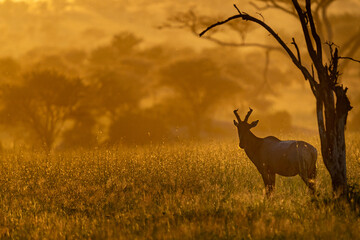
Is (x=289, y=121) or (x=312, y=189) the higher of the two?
(x=289, y=121)

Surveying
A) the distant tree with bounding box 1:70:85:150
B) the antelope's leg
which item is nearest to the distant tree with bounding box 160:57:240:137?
the distant tree with bounding box 1:70:85:150

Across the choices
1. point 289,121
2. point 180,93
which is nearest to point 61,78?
point 180,93

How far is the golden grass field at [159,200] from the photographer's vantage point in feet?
28.2

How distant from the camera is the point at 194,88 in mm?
46344

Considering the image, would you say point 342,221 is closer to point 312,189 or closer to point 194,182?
point 312,189

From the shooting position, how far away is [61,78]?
4312cm

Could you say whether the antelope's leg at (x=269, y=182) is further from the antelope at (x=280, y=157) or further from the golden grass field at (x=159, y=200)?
the golden grass field at (x=159, y=200)

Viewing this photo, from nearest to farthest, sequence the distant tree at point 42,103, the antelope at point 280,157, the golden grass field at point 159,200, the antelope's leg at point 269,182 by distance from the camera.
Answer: the golden grass field at point 159,200 < the antelope at point 280,157 < the antelope's leg at point 269,182 < the distant tree at point 42,103

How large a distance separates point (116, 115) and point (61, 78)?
16.7 ft

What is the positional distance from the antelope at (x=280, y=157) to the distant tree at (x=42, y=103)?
31.1 metres

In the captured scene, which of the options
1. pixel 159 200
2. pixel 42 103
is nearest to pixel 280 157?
pixel 159 200

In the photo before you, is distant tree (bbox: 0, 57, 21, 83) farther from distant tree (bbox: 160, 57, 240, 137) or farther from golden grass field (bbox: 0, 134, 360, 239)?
golden grass field (bbox: 0, 134, 360, 239)

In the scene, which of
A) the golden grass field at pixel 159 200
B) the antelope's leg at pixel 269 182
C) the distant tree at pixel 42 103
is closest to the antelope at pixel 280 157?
the antelope's leg at pixel 269 182

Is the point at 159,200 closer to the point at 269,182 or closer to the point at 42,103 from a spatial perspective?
the point at 269,182
